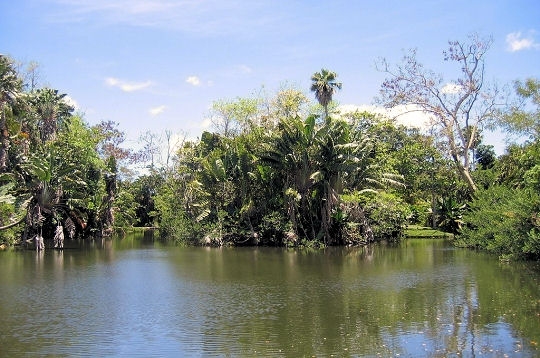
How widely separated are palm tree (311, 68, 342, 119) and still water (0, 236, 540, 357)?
2101 centimetres

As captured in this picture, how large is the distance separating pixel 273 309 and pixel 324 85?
107ft

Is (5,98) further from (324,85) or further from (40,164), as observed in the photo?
(324,85)

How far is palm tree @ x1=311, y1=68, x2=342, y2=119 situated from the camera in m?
46.1

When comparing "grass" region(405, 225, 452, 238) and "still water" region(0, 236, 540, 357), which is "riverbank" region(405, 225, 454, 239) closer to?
"grass" region(405, 225, 452, 238)

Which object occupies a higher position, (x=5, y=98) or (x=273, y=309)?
(x=5, y=98)

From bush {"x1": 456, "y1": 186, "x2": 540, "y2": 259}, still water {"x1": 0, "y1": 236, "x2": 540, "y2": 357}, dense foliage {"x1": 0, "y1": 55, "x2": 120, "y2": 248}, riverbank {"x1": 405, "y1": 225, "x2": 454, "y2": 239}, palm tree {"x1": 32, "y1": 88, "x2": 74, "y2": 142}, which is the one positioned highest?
palm tree {"x1": 32, "y1": 88, "x2": 74, "y2": 142}

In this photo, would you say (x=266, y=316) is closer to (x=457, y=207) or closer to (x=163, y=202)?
(x=457, y=207)

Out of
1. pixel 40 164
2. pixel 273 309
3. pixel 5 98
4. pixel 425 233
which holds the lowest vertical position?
pixel 273 309

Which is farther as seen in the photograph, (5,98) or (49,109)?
(49,109)

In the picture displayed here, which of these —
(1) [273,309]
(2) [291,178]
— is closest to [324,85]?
(2) [291,178]

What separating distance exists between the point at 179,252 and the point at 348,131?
14101mm

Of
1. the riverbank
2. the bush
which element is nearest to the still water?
the bush

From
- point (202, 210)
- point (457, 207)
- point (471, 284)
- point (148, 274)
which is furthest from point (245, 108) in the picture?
point (471, 284)

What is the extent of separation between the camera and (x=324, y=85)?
45969mm
